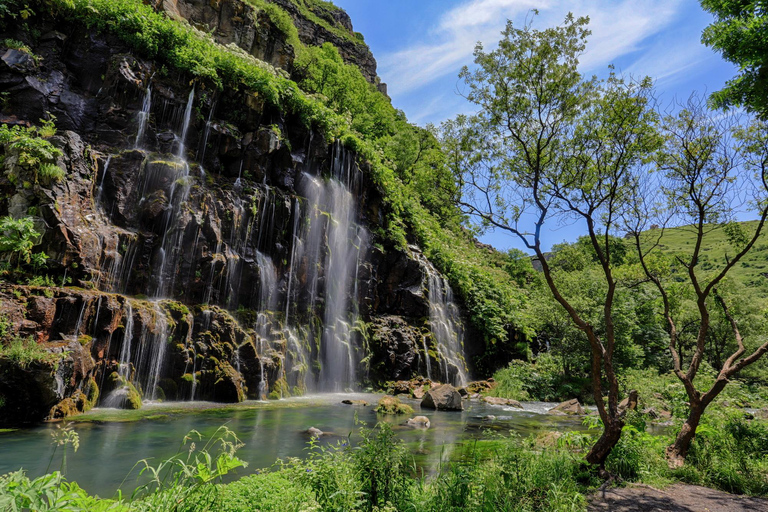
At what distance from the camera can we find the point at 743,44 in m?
6.90

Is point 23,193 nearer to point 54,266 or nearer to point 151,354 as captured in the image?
point 54,266

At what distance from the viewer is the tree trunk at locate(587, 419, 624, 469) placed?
275 inches

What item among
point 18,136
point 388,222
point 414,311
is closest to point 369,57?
point 388,222

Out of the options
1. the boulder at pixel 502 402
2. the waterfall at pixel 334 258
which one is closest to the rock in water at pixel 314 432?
the waterfall at pixel 334 258

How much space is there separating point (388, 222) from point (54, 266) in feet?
63.4

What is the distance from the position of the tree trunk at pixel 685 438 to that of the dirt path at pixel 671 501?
128 cm

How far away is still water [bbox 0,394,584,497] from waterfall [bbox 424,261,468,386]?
7.84 meters

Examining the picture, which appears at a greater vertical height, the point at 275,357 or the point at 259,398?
the point at 275,357

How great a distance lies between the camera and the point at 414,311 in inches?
1034

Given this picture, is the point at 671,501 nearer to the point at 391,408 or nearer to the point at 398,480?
the point at 398,480

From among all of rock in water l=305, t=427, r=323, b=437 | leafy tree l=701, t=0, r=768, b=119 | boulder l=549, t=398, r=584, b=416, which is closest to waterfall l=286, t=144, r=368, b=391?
rock in water l=305, t=427, r=323, b=437

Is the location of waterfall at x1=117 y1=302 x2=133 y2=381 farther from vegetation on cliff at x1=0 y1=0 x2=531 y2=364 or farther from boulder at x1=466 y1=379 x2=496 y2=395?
boulder at x1=466 y1=379 x2=496 y2=395

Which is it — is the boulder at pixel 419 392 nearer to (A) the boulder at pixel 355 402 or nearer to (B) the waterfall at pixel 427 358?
(B) the waterfall at pixel 427 358

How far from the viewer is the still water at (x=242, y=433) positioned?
7.27 meters
